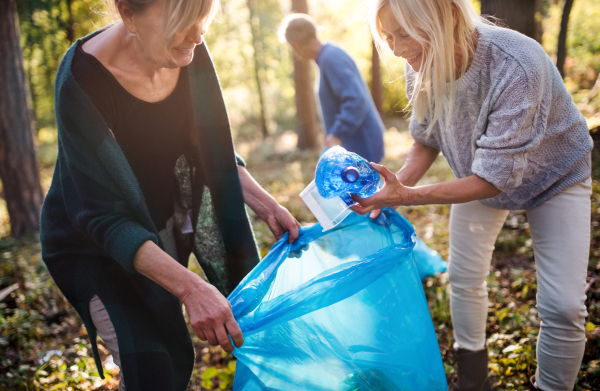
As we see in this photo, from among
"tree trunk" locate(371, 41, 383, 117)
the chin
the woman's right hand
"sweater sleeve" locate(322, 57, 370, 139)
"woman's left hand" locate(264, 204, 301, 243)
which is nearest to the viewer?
the woman's right hand

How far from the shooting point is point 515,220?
397 cm

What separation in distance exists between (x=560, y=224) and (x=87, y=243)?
171 cm

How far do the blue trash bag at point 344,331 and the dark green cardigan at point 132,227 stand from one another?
1.02 feet

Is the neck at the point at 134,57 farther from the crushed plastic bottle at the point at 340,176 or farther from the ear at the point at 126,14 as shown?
the crushed plastic bottle at the point at 340,176

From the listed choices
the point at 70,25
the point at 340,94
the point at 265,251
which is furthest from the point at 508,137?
the point at 70,25

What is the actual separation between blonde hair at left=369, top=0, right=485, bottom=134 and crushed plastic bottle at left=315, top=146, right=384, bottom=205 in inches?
13.6

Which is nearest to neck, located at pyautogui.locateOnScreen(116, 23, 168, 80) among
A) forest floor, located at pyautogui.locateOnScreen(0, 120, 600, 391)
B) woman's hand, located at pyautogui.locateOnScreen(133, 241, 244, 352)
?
woman's hand, located at pyautogui.locateOnScreen(133, 241, 244, 352)

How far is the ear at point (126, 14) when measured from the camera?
1.22 metres

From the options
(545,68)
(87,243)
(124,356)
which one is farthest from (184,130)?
(545,68)

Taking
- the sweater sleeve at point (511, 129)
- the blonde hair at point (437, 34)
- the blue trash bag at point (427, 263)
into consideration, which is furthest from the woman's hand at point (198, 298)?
the blue trash bag at point (427, 263)

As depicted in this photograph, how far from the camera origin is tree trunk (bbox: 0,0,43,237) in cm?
518

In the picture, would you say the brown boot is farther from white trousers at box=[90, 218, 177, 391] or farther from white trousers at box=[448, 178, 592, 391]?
white trousers at box=[90, 218, 177, 391]

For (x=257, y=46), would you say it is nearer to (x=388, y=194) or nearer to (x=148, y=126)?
(x=148, y=126)

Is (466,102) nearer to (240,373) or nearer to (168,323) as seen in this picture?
(240,373)
